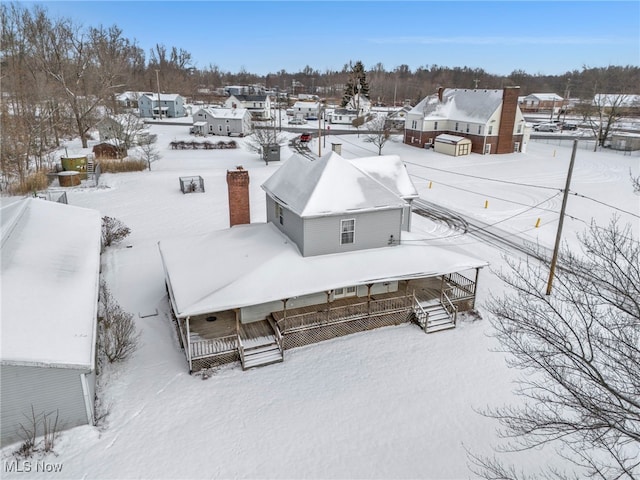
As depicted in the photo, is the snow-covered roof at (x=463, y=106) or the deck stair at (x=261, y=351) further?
the snow-covered roof at (x=463, y=106)

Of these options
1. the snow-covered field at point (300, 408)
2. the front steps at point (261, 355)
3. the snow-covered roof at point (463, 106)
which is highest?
the snow-covered roof at point (463, 106)

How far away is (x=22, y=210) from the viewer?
19.5 meters

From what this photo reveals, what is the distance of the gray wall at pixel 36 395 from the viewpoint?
11008mm

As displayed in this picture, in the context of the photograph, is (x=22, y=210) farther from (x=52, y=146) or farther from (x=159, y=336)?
(x=52, y=146)

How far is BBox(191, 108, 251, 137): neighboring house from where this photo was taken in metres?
70.1

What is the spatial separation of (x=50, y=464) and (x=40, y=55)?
236 ft

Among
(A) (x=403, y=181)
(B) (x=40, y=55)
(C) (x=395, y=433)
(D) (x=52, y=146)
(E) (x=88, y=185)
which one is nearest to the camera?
(C) (x=395, y=433)

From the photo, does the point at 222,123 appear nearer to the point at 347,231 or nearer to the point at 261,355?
the point at 347,231

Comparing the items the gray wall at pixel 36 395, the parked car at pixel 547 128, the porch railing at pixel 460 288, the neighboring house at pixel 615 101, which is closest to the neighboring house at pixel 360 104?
the parked car at pixel 547 128

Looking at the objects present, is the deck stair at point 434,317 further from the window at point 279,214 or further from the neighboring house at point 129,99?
the neighboring house at point 129,99

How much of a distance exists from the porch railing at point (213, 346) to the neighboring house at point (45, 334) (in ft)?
10.8

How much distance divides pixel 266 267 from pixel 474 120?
158 ft

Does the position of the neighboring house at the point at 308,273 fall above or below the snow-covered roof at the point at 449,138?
below

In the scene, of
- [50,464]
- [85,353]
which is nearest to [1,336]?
[85,353]
